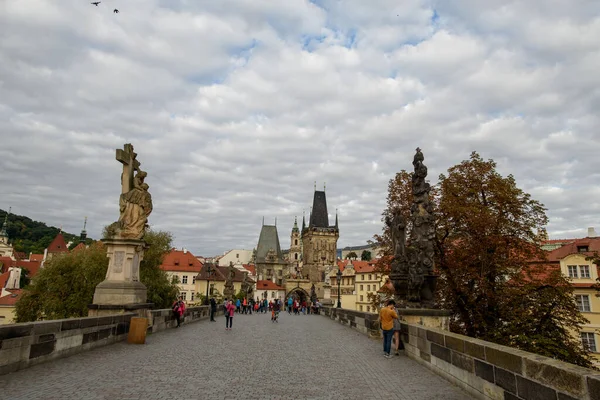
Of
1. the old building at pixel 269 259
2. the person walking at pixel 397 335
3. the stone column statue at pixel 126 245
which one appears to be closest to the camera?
the person walking at pixel 397 335

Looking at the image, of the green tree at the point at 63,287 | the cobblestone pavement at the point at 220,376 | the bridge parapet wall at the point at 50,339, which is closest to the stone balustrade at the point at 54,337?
the bridge parapet wall at the point at 50,339

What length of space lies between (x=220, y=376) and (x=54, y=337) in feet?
9.65

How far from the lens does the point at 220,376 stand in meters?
6.60

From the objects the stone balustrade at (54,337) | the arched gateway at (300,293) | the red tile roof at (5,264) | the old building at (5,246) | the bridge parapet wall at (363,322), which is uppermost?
the old building at (5,246)

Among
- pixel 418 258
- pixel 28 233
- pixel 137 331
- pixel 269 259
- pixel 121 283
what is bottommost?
pixel 137 331

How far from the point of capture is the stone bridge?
4.70 metres

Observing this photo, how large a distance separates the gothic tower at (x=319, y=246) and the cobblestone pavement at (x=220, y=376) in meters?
105

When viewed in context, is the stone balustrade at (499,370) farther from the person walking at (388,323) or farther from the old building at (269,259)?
the old building at (269,259)

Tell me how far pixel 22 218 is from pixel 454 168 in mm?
174966

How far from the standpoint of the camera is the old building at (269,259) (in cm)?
12244

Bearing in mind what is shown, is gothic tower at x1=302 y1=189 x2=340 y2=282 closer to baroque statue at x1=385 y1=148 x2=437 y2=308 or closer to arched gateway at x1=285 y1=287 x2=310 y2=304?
arched gateway at x1=285 y1=287 x2=310 y2=304

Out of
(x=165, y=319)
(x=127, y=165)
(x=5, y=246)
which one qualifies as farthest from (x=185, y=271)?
(x=5, y=246)

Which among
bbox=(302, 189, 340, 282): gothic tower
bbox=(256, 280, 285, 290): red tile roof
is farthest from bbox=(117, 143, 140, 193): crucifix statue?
bbox=(302, 189, 340, 282): gothic tower

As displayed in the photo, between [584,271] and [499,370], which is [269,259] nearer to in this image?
[584,271]
